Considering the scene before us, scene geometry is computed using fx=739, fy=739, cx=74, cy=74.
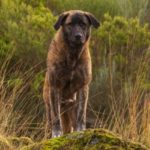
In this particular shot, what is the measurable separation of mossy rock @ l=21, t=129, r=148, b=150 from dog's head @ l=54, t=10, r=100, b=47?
10.3ft

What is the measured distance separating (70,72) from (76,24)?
61 centimetres

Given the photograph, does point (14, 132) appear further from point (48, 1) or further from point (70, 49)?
point (48, 1)

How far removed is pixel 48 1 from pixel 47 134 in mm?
12030

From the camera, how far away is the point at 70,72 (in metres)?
9.09

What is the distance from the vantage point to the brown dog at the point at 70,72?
9.08 m

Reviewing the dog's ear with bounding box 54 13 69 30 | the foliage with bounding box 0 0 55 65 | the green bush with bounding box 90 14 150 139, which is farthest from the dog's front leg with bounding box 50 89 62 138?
the foliage with bounding box 0 0 55 65

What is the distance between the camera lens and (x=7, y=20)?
1762cm

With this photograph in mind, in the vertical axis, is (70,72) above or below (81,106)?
above

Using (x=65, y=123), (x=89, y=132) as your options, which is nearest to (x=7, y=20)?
(x=65, y=123)

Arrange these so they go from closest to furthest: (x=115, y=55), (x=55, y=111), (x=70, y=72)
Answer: (x=70, y=72) < (x=55, y=111) < (x=115, y=55)

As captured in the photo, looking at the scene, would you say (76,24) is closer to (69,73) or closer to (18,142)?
(69,73)

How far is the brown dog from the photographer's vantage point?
29.8 ft

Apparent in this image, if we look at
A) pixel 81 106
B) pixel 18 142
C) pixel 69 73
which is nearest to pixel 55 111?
pixel 81 106

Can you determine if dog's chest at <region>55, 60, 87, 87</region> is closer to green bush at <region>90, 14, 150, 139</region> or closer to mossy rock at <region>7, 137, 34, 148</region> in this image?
mossy rock at <region>7, 137, 34, 148</region>
